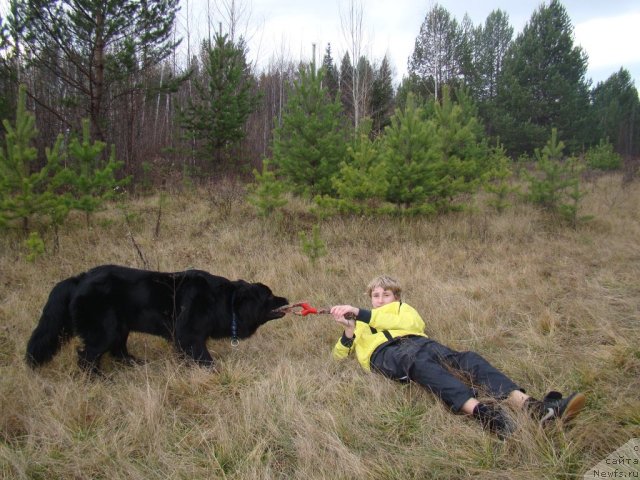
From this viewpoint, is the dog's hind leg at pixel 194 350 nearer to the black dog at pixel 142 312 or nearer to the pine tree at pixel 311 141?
the black dog at pixel 142 312

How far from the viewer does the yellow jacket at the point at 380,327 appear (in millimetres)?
3328

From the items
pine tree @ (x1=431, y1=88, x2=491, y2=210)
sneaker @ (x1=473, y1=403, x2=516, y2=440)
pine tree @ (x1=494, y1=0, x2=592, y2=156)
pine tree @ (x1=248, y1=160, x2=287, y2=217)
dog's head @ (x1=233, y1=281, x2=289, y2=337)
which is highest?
pine tree @ (x1=494, y1=0, x2=592, y2=156)

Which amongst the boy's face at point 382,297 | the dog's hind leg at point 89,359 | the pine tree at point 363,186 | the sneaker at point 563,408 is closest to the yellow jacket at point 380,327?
the boy's face at point 382,297

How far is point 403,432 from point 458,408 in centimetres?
38

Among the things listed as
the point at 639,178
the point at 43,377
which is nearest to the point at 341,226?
the point at 43,377

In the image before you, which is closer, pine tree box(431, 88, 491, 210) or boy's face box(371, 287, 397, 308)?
boy's face box(371, 287, 397, 308)

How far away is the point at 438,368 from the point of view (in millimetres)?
2781

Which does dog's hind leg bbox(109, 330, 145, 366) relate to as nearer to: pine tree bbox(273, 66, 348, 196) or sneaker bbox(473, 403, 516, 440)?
sneaker bbox(473, 403, 516, 440)

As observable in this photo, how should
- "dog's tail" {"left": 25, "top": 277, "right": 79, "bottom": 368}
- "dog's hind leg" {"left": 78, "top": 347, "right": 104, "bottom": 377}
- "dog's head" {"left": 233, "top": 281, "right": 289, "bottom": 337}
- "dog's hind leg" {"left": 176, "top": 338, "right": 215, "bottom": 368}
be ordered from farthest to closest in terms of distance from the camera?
"dog's head" {"left": 233, "top": 281, "right": 289, "bottom": 337} < "dog's hind leg" {"left": 176, "top": 338, "right": 215, "bottom": 368} < "dog's hind leg" {"left": 78, "top": 347, "right": 104, "bottom": 377} < "dog's tail" {"left": 25, "top": 277, "right": 79, "bottom": 368}

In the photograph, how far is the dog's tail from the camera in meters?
3.30

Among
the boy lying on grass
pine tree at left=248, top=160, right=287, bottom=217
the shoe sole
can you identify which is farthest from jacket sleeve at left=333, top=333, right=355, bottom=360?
pine tree at left=248, top=160, right=287, bottom=217

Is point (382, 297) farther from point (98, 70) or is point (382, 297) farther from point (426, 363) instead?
point (98, 70)

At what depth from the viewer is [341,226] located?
8.45 meters

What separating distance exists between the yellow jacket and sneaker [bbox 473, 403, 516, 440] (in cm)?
97
